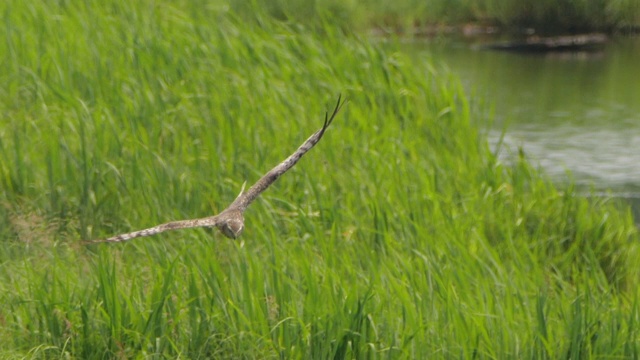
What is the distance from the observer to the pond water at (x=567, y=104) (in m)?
8.84

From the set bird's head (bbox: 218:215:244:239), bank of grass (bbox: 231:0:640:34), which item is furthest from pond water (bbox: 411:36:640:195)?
bird's head (bbox: 218:215:244:239)

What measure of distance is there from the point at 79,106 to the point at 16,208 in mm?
981

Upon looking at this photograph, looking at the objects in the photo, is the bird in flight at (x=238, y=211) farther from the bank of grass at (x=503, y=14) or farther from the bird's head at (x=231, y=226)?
the bank of grass at (x=503, y=14)

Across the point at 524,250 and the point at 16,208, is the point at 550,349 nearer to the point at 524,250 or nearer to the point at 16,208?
the point at 524,250

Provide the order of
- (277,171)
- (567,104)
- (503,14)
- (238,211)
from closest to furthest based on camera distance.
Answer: (277,171)
(238,211)
(567,104)
(503,14)

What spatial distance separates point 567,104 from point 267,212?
22.2ft

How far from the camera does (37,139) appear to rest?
230 inches

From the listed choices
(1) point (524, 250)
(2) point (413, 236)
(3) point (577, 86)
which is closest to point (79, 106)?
(2) point (413, 236)

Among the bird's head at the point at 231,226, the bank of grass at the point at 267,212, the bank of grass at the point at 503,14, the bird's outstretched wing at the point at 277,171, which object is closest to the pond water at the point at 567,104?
the bank of grass at the point at 503,14

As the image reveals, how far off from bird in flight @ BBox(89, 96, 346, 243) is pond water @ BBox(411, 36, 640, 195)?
12.2ft

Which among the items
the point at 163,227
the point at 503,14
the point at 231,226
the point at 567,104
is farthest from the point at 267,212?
the point at 503,14

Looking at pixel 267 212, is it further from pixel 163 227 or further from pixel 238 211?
pixel 163 227

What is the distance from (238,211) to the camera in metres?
3.20

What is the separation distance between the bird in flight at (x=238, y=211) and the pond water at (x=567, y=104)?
373 centimetres
